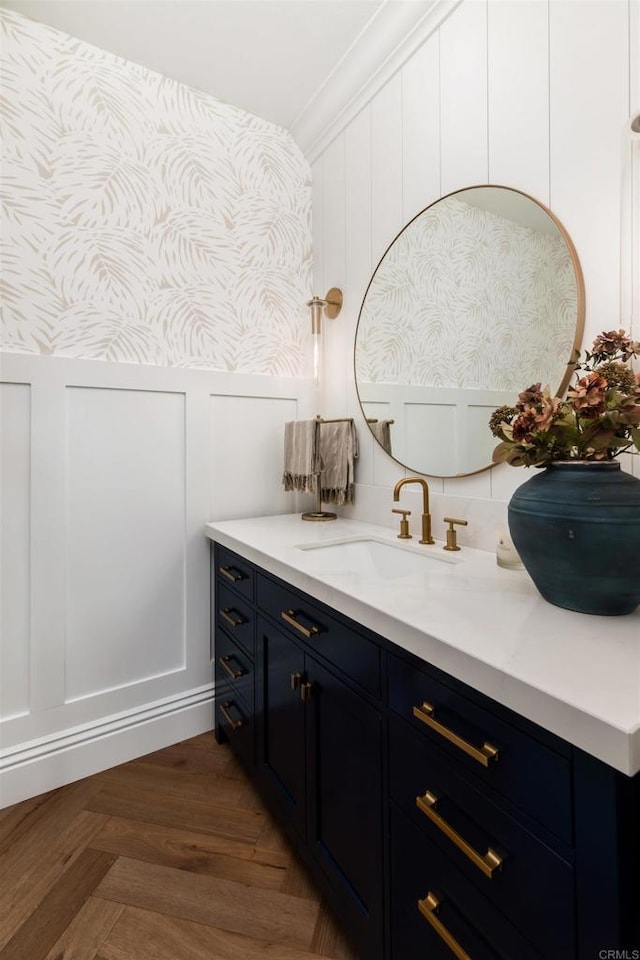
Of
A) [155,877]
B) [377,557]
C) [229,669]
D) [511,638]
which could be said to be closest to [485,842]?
[511,638]

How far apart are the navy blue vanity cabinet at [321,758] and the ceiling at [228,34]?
74.7 inches

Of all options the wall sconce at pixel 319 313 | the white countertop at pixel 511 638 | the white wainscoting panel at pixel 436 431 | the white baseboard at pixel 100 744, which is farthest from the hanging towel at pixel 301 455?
the white baseboard at pixel 100 744

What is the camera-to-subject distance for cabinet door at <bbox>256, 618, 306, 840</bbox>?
3.81 ft

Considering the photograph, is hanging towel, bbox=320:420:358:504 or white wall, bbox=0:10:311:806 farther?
hanging towel, bbox=320:420:358:504

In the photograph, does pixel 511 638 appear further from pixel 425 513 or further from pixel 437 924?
pixel 425 513

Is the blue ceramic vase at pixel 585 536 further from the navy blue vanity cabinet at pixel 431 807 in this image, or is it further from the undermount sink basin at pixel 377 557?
the undermount sink basin at pixel 377 557

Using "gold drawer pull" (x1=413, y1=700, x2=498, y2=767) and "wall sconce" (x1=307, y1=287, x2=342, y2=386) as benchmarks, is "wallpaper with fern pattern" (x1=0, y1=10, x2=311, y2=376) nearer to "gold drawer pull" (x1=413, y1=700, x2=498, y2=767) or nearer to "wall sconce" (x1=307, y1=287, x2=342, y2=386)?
"wall sconce" (x1=307, y1=287, x2=342, y2=386)

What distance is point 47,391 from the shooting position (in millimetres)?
1526

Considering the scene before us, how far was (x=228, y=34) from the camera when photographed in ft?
5.26

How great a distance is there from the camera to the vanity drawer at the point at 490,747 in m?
0.55

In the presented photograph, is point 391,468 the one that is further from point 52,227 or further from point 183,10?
point 183,10

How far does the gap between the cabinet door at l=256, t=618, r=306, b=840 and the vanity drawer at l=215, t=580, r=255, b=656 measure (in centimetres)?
8

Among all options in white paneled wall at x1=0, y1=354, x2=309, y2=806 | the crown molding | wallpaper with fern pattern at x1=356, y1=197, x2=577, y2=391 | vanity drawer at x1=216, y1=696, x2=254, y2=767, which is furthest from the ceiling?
vanity drawer at x1=216, y1=696, x2=254, y2=767

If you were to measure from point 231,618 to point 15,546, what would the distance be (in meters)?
0.76
